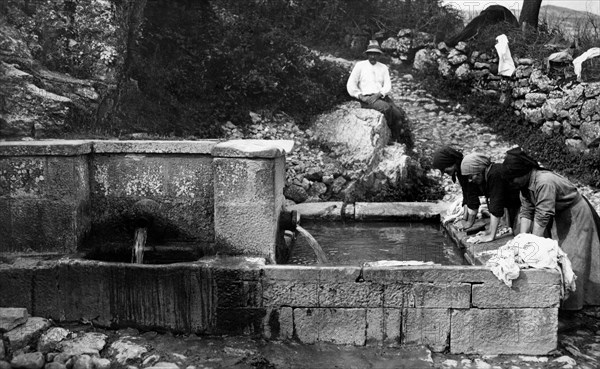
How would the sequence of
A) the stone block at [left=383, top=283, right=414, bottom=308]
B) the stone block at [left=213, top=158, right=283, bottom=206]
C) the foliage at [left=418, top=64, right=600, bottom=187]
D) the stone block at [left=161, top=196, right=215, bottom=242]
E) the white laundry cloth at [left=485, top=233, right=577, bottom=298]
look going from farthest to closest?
the foliage at [left=418, top=64, right=600, bottom=187] → the stone block at [left=161, top=196, right=215, bottom=242] → the stone block at [left=213, top=158, right=283, bottom=206] → the stone block at [left=383, top=283, right=414, bottom=308] → the white laundry cloth at [left=485, top=233, right=577, bottom=298]

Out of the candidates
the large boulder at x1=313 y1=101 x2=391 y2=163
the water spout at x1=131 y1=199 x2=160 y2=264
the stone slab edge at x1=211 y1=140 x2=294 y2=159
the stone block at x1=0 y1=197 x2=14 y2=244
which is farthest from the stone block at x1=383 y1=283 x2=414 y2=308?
the large boulder at x1=313 y1=101 x2=391 y2=163

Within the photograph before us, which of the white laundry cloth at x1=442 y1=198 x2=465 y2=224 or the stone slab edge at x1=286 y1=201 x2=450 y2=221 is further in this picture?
the stone slab edge at x1=286 y1=201 x2=450 y2=221

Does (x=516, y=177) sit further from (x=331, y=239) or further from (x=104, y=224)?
(x=104, y=224)

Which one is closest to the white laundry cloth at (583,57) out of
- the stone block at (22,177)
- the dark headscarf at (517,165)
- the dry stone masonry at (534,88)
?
the dry stone masonry at (534,88)

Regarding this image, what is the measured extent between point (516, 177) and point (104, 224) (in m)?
3.74

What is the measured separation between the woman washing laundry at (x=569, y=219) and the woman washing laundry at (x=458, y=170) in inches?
24.9

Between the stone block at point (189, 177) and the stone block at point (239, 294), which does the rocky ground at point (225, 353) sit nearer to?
the stone block at point (239, 294)

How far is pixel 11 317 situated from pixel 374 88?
305 inches

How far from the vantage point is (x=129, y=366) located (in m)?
4.49

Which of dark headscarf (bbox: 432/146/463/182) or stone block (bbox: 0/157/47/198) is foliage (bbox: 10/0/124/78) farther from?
dark headscarf (bbox: 432/146/463/182)

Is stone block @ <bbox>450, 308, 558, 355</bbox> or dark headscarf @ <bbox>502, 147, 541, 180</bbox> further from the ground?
dark headscarf @ <bbox>502, 147, 541, 180</bbox>

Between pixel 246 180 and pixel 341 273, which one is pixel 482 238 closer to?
pixel 341 273

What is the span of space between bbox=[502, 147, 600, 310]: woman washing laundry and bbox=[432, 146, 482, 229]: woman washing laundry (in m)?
0.63

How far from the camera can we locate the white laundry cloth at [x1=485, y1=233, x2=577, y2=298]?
4.73 m
